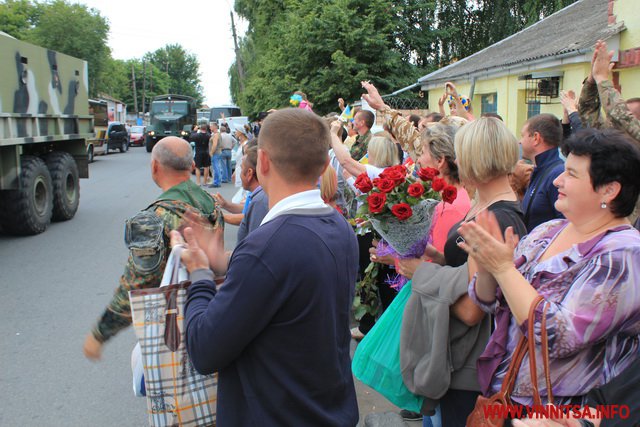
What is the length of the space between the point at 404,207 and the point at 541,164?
72.7 inches

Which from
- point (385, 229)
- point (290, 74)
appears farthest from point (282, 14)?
point (385, 229)

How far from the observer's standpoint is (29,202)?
9422 mm

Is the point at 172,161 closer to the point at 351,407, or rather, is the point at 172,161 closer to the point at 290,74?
the point at 351,407

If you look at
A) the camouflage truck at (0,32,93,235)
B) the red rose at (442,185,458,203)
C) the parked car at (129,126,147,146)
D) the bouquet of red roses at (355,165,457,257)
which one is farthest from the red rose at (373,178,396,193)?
the parked car at (129,126,147,146)

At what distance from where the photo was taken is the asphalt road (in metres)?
4.15

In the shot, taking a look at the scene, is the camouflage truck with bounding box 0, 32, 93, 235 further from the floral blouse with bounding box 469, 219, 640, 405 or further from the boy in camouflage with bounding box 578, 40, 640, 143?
the floral blouse with bounding box 469, 219, 640, 405

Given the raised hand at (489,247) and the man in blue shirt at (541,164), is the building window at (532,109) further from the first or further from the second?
the raised hand at (489,247)

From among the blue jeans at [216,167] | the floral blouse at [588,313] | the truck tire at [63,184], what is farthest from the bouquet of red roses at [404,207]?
the blue jeans at [216,167]

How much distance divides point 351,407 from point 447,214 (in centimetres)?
137

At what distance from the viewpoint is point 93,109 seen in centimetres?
2816

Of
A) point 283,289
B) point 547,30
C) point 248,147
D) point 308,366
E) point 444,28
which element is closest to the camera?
point 283,289

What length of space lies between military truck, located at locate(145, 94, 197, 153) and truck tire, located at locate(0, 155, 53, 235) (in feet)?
78.1

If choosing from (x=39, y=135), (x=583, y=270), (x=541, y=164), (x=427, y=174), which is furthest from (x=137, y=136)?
(x=583, y=270)

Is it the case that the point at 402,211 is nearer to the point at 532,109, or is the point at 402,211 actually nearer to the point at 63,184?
the point at 63,184
